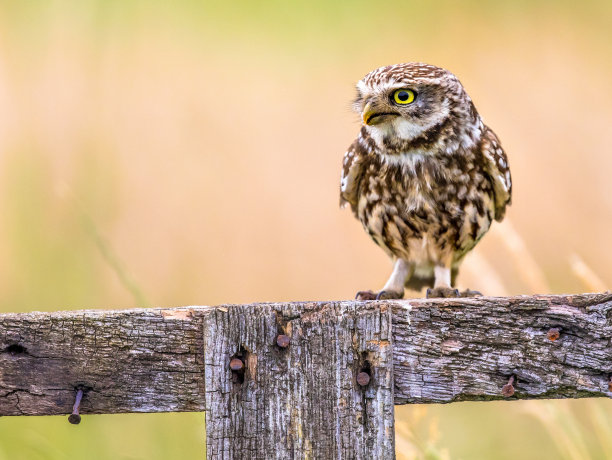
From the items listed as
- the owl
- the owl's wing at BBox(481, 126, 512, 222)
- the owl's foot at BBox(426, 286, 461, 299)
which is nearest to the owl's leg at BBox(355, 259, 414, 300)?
the owl

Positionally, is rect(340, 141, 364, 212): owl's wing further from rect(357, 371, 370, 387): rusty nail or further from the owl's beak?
rect(357, 371, 370, 387): rusty nail

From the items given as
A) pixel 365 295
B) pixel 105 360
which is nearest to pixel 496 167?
pixel 365 295

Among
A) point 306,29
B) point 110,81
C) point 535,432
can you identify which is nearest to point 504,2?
point 306,29

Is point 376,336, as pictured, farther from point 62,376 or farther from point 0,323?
point 0,323

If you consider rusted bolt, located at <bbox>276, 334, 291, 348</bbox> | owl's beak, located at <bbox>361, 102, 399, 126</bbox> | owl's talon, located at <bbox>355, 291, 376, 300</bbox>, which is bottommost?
rusted bolt, located at <bbox>276, 334, 291, 348</bbox>

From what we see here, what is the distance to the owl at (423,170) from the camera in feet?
10.6

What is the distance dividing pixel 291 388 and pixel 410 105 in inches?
62.5

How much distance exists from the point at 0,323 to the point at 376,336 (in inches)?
31.4

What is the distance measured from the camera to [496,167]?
3.46 metres

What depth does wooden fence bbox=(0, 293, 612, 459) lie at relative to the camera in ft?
6.20

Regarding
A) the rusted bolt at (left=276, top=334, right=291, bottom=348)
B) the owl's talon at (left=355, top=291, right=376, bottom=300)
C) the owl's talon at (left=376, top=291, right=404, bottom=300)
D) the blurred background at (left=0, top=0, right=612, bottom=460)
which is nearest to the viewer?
the rusted bolt at (left=276, top=334, right=291, bottom=348)

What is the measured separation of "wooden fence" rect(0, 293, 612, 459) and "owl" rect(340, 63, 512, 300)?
47.6 inches

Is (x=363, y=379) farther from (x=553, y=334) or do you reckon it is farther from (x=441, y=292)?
(x=441, y=292)

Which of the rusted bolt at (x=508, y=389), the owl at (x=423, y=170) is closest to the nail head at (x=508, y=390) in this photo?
the rusted bolt at (x=508, y=389)
